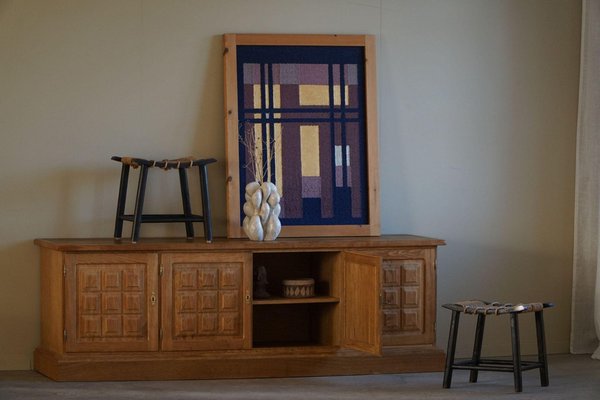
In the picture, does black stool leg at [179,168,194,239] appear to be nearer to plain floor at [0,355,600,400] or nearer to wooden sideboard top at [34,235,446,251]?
wooden sideboard top at [34,235,446,251]

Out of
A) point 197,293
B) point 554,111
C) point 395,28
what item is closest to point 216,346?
point 197,293

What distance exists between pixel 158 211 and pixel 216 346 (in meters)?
1.01

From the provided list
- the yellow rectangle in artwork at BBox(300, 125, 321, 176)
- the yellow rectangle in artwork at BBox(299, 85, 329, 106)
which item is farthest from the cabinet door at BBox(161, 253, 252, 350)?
the yellow rectangle in artwork at BBox(299, 85, 329, 106)

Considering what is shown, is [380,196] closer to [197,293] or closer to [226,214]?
[226,214]

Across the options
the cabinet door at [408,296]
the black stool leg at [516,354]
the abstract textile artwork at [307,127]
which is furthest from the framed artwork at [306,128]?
the black stool leg at [516,354]

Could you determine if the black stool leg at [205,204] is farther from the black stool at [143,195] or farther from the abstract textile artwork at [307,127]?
the abstract textile artwork at [307,127]

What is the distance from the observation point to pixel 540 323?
582 cm

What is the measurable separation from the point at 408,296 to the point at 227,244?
1.17 m

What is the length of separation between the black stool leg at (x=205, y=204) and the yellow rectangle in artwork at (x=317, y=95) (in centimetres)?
84

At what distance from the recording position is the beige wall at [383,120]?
6.35 metres

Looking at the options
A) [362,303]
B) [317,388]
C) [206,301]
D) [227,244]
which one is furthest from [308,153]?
[317,388]

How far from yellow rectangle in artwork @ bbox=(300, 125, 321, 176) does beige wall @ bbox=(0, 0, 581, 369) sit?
19.6 inches

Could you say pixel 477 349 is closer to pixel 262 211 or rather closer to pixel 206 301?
pixel 262 211

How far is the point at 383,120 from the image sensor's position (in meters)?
6.74
